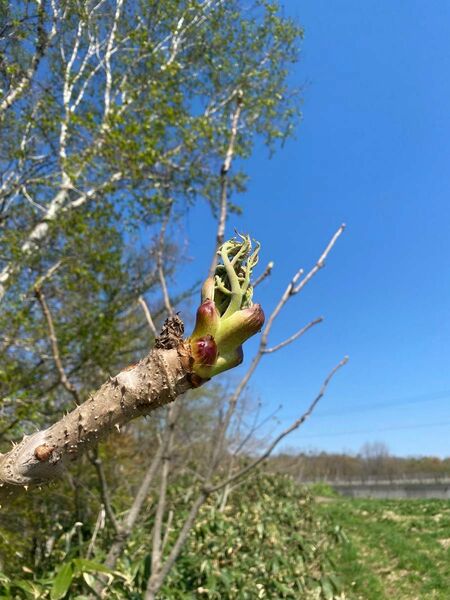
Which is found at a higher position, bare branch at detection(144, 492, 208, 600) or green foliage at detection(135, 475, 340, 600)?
bare branch at detection(144, 492, 208, 600)

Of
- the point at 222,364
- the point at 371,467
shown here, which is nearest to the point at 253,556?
the point at 222,364

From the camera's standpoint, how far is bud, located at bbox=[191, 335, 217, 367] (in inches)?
30.7

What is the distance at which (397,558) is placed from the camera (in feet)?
25.5

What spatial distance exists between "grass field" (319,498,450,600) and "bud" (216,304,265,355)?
6.29 m

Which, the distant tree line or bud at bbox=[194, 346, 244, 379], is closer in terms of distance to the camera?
bud at bbox=[194, 346, 244, 379]

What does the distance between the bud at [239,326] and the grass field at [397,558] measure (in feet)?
20.6

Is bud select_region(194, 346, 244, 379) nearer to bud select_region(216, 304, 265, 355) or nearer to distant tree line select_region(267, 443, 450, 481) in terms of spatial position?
bud select_region(216, 304, 265, 355)

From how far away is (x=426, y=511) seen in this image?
507 inches

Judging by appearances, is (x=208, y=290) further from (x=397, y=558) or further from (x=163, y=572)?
(x=397, y=558)

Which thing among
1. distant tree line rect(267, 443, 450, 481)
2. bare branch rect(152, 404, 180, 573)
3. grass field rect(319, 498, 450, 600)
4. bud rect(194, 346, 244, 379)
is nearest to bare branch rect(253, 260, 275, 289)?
bare branch rect(152, 404, 180, 573)

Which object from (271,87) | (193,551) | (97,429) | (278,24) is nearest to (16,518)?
(193,551)

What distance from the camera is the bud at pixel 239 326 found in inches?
→ 30.8

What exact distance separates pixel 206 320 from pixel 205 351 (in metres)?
0.05

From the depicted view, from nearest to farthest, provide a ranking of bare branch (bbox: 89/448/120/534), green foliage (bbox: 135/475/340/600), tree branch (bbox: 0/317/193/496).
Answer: tree branch (bbox: 0/317/193/496) → bare branch (bbox: 89/448/120/534) → green foliage (bbox: 135/475/340/600)
